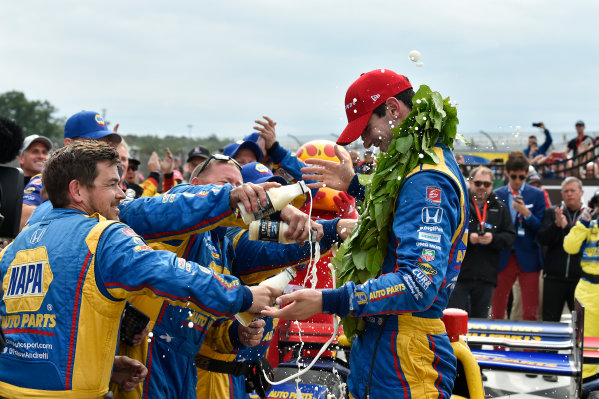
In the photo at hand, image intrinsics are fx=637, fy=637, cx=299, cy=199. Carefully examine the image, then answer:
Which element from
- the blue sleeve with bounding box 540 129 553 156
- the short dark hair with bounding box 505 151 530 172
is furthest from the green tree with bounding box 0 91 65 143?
the short dark hair with bounding box 505 151 530 172

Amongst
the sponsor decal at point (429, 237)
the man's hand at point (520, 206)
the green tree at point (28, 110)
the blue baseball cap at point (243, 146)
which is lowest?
the man's hand at point (520, 206)

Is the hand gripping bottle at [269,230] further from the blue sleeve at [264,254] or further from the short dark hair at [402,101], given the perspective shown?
the short dark hair at [402,101]

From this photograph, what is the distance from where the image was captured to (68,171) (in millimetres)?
2701

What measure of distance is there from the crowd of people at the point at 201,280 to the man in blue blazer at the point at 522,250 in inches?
212

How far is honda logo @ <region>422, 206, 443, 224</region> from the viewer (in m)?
2.58

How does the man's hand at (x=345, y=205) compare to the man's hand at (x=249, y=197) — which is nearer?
the man's hand at (x=249, y=197)

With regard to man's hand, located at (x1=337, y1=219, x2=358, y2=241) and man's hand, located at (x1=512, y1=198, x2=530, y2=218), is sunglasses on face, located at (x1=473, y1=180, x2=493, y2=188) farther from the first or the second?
man's hand, located at (x1=337, y1=219, x2=358, y2=241)

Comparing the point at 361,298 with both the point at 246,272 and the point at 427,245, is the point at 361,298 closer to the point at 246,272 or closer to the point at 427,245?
the point at 427,245

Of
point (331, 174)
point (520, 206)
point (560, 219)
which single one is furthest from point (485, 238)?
point (331, 174)

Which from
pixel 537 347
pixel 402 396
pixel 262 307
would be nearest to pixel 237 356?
pixel 262 307

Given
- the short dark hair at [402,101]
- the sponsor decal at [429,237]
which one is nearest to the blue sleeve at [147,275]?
the sponsor decal at [429,237]

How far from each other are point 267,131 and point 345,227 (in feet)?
9.04

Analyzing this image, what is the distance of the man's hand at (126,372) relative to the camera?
116 inches

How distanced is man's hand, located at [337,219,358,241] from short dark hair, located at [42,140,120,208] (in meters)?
1.41
